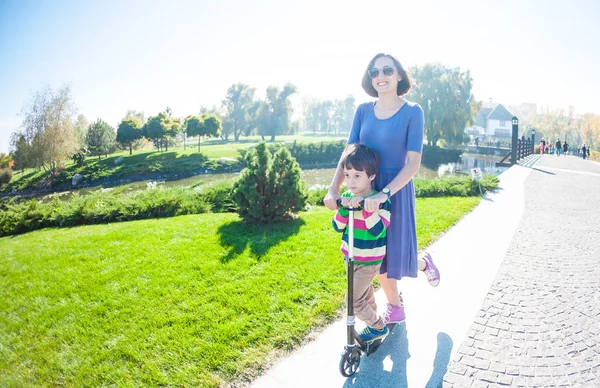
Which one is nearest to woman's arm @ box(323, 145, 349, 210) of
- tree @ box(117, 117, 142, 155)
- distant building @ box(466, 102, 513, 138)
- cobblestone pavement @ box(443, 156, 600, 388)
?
cobblestone pavement @ box(443, 156, 600, 388)

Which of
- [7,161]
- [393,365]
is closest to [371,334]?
[393,365]

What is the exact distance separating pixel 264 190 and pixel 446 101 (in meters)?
31.9

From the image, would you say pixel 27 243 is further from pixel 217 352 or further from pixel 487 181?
pixel 487 181

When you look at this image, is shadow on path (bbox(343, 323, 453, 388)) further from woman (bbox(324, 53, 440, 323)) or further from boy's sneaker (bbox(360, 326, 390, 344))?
woman (bbox(324, 53, 440, 323))

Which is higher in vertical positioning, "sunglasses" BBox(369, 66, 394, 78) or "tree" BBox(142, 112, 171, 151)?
"tree" BBox(142, 112, 171, 151)

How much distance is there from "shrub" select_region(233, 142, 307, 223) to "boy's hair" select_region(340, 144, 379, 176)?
4.14m

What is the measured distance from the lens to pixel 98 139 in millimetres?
37156

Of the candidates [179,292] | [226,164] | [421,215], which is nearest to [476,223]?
[421,215]

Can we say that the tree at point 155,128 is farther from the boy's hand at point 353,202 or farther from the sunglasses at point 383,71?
the boy's hand at point 353,202

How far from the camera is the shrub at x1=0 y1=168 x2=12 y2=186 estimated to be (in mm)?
22828

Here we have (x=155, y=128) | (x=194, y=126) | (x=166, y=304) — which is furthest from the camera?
(x=194, y=126)

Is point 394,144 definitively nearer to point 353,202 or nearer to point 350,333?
point 353,202

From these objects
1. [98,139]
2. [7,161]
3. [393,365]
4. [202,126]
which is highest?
[202,126]

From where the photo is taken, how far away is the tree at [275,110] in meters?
50.0
